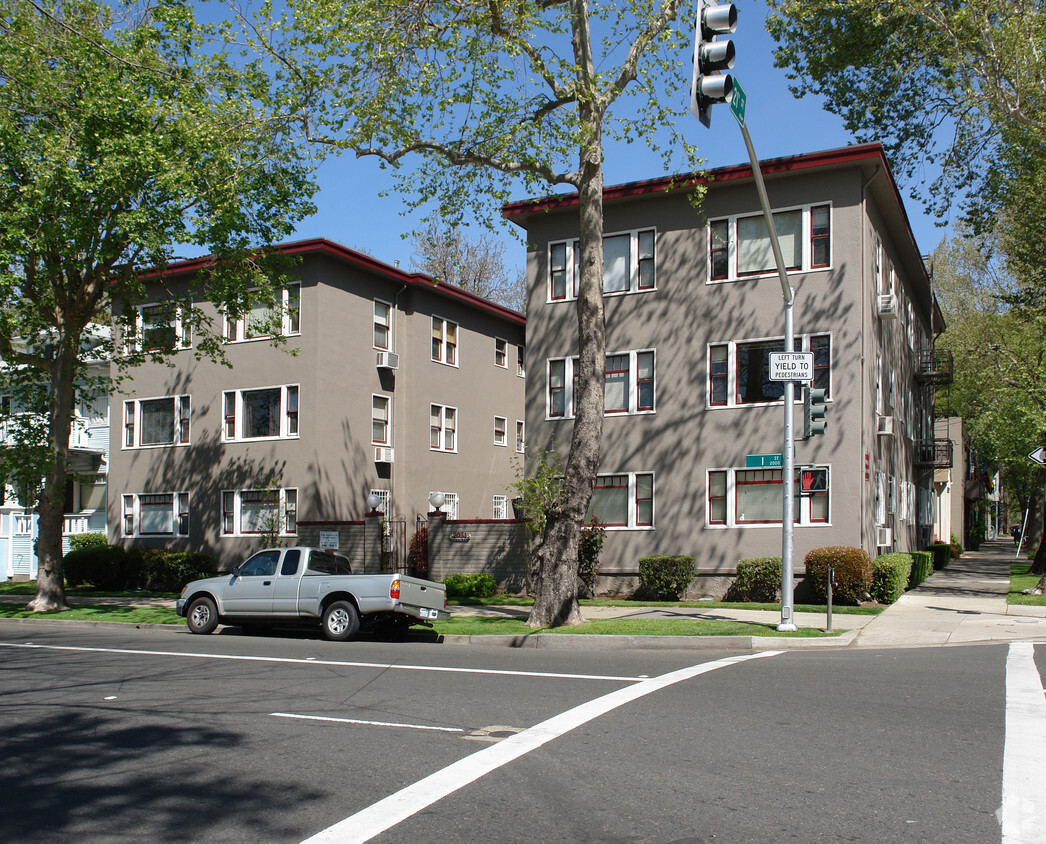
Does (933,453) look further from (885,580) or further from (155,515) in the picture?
(155,515)

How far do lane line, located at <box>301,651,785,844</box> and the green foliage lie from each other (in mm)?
28053

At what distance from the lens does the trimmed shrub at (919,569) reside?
27.2 metres

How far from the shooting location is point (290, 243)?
29.4 metres

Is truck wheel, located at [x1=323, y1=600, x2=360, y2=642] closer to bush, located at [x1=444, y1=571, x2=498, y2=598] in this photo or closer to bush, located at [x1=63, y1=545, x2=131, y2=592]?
bush, located at [x1=444, y1=571, x2=498, y2=598]

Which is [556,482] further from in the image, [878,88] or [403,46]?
[878,88]

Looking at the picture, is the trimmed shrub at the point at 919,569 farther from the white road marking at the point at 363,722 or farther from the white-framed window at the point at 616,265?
the white road marking at the point at 363,722

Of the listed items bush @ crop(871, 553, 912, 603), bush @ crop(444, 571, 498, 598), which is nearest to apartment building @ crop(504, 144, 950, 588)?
bush @ crop(871, 553, 912, 603)

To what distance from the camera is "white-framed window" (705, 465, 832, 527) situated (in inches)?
915

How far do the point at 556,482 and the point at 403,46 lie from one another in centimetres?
1115

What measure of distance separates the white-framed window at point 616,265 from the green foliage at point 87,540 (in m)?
18.4

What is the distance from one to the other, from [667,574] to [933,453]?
52.1 ft

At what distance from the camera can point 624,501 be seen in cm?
2569

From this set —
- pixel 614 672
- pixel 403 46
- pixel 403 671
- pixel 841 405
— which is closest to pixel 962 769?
pixel 614 672

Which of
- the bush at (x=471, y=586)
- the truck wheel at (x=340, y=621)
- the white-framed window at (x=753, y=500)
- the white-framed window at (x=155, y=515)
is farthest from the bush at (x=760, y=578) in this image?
the white-framed window at (x=155, y=515)
